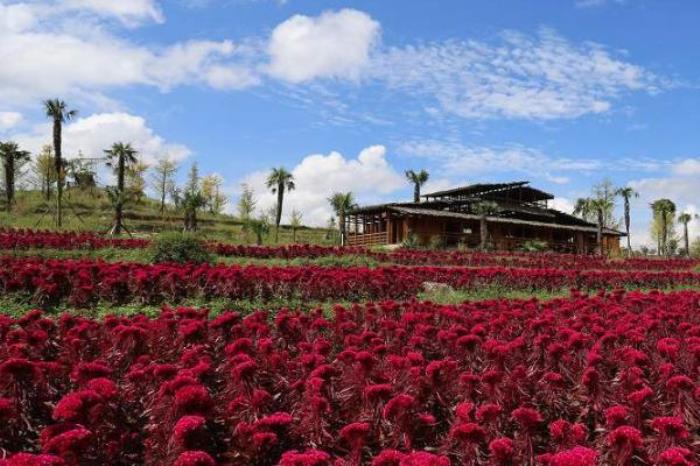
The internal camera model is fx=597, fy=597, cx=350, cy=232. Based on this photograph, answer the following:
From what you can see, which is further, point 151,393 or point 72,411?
Answer: point 151,393

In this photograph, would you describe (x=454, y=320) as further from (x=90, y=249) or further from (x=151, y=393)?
(x=90, y=249)

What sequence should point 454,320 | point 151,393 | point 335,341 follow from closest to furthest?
point 151,393 → point 335,341 → point 454,320

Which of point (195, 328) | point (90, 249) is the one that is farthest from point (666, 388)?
point (90, 249)

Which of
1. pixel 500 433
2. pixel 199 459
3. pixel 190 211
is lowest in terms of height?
pixel 500 433

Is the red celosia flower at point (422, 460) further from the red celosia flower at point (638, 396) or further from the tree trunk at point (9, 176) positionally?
the tree trunk at point (9, 176)

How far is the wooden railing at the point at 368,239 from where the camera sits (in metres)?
44.9

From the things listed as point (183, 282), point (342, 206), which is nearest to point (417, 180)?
point (342, 206)

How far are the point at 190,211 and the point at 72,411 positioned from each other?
124 feet

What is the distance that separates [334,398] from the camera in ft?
13.5

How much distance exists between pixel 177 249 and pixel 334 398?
14003mm

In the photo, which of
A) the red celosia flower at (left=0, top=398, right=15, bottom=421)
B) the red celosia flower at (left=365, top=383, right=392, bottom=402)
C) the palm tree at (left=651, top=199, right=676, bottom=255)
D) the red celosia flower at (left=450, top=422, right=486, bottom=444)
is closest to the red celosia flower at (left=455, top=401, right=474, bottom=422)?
the red celosia flower at (left=450, top=422, right=486, bottom=444)

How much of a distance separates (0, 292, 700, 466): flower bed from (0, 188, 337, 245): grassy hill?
32326mm

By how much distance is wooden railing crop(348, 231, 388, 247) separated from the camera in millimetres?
44906

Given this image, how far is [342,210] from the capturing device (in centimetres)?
4950
